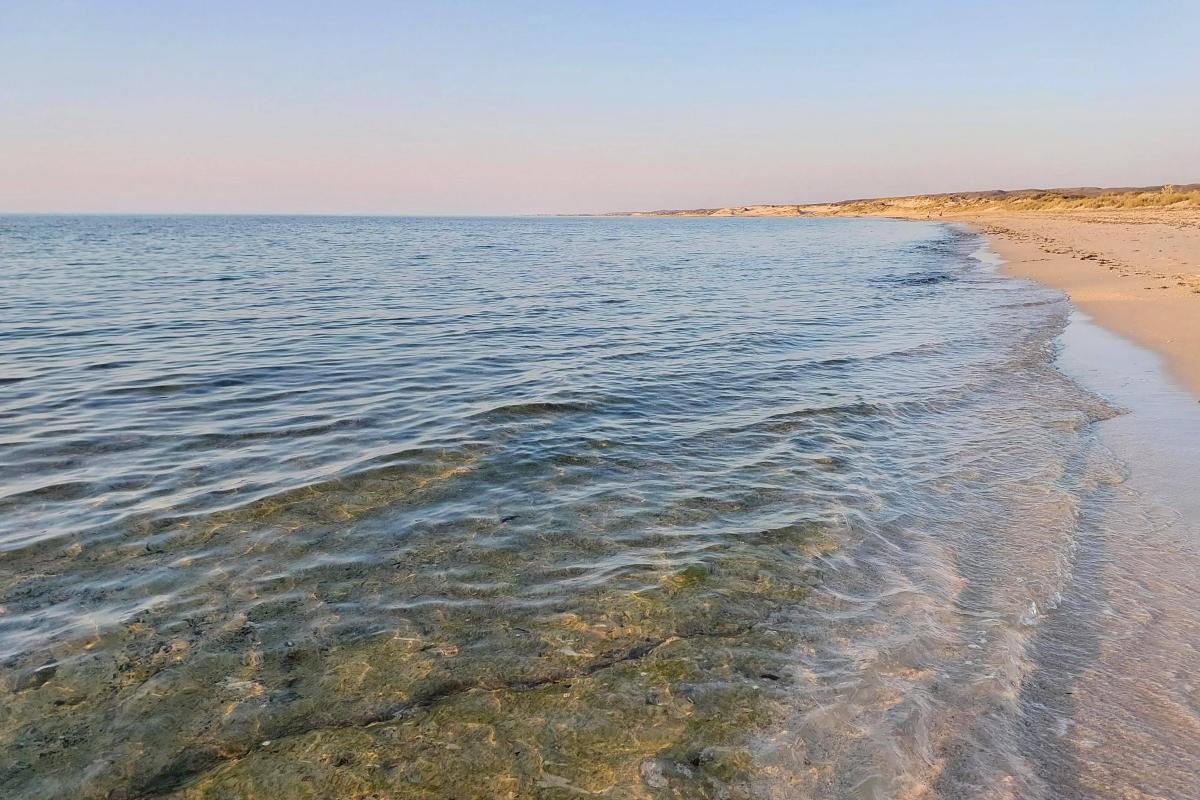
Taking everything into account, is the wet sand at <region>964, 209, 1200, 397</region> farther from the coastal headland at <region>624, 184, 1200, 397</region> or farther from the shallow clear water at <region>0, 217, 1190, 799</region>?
the shallow clear water at <region>0, 217, 1190, 799</region>

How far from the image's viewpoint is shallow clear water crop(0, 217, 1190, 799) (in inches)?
140

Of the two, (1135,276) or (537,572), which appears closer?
(537,572)

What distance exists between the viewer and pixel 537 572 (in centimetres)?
548

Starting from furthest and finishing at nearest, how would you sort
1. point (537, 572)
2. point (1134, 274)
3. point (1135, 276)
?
point (1134, 274) → point (1135, 276) → point (537, 572)

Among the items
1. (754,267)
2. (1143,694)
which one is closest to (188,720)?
(1143,694)

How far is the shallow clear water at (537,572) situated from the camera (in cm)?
356

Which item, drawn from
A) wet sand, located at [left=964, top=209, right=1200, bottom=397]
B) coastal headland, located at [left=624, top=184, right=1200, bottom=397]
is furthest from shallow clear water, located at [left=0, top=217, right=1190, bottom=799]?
coastal headland, located at [left=624, top=184, right=1200, bottom=397]

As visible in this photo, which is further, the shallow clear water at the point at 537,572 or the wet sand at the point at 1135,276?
the wet sand at the point at 1135,276

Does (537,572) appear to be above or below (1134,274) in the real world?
below

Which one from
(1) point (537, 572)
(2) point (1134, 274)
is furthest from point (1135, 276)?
(1) point (537, 572)

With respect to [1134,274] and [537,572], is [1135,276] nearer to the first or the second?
[1134,274]

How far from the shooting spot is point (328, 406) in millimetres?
10070

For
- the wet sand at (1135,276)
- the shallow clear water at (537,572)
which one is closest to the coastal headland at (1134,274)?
the wet sand at (1135,276)

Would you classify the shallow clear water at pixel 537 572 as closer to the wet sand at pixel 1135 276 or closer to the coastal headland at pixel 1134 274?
the wet sand at pixel 1135 276
